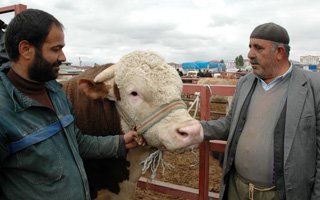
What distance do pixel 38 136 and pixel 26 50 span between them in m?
0.50

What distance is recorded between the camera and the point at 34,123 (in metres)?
1.76

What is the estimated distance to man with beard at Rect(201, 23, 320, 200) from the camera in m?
2.39

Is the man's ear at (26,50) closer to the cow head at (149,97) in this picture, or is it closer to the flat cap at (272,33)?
the cow head at (149,97)

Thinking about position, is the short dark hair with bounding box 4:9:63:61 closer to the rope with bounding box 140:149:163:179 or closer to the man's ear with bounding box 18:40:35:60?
the man's ear with bounding box 18:40:35:60

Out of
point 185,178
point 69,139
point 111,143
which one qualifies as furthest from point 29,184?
point 185,178

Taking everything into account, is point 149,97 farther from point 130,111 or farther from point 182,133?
point 182,133

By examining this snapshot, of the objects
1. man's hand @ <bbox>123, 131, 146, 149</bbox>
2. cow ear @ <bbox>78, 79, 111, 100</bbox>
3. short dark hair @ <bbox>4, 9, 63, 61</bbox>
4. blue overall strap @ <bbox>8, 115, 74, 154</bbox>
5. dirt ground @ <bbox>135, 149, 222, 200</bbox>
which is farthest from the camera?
dirt ground @ <bbox>135, 149, 222, 200</bbox>

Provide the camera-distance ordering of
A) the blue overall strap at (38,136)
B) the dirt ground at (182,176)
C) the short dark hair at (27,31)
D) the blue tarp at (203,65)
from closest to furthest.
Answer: the blue overall strap at (38,136) → the short dark hair at (27,31) → the dirt ground at (182,176) → the blue tarp at (203,65)

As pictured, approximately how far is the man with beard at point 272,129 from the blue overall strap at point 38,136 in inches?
57.3

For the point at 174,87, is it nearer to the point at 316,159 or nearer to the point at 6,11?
the point at 316,159

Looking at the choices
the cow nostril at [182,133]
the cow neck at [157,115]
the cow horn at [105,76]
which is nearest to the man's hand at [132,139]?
the cow neck at [157,115]

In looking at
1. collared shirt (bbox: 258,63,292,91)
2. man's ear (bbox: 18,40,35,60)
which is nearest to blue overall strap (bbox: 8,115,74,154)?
man's ear (bbox: 18,40,35,60)

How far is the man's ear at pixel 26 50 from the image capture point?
177 cm

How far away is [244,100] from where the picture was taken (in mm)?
2828
